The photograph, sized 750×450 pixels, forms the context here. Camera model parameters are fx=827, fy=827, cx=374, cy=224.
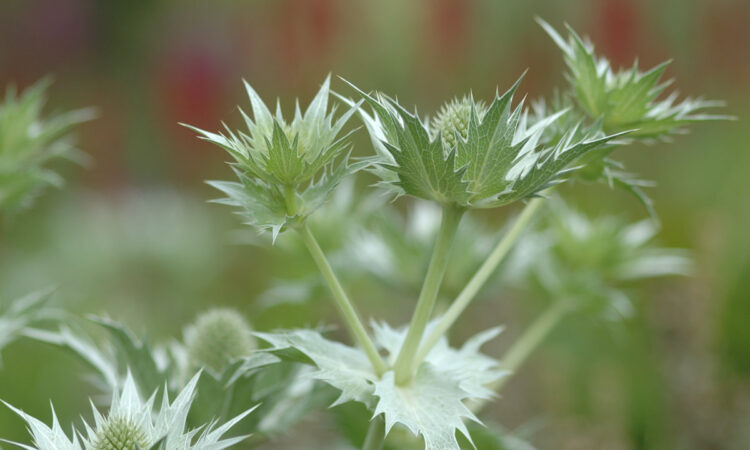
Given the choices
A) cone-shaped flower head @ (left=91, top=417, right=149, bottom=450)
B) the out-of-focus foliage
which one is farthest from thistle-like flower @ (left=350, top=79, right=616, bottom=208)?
the out-of-focus foliage

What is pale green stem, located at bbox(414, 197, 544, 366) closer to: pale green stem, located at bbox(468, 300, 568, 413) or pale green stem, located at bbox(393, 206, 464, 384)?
pale green stem, located at bbox(393, 206, 464, 384)

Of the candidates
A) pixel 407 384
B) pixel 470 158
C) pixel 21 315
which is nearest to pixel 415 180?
pixel 470 158

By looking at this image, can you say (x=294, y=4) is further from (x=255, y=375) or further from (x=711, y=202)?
(x=255, y=375)

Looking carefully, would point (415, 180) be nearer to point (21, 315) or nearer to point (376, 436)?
point (376, 436)

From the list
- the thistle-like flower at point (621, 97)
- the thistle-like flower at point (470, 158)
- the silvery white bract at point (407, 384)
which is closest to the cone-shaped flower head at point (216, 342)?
the silvery white bract at point (407, 384)

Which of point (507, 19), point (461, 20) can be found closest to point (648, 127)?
point (461, 20)

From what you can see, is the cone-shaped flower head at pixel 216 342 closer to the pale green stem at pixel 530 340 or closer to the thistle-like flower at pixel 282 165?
the thistle-like flower at pixel 282 165
